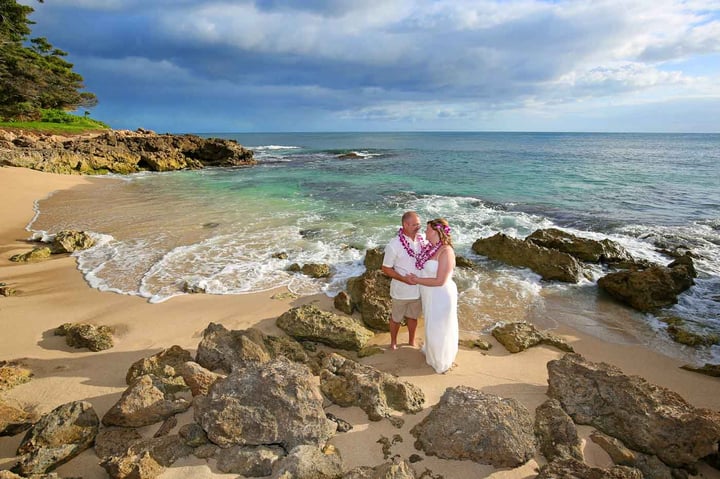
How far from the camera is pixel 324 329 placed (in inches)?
232

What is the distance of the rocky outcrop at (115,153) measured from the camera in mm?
27281

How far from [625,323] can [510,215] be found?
9.50m

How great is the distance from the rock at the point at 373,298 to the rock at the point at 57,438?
4.14 metres

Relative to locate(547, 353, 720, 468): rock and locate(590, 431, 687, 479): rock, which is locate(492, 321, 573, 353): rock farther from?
locate(590, 431, 687, 479): rock

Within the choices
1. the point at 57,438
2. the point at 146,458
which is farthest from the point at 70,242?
the point at 146,458

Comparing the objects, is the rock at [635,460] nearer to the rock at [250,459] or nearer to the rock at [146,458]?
the rock at [250,459]

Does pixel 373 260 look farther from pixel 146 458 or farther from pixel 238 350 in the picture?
pixel 146 458

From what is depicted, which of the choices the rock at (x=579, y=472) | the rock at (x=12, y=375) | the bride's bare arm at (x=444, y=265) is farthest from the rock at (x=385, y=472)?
the rock at (x=12, y=375)

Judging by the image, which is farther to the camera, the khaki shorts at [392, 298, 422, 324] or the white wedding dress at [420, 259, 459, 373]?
the khaki shorts at [392, 298, 422, 324]

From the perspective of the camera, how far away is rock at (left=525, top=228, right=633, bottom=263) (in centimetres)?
1042

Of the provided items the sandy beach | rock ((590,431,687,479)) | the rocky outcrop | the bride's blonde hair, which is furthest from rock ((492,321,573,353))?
the rocky outcrop

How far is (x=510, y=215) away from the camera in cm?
1627

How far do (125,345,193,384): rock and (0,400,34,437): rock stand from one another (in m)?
1.02

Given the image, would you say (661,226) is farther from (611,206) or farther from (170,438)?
(170,438)
